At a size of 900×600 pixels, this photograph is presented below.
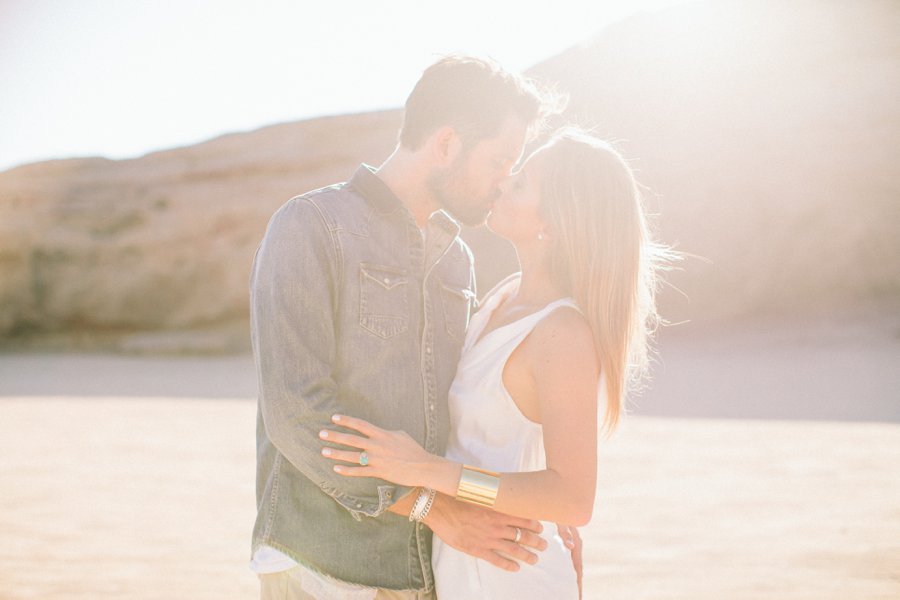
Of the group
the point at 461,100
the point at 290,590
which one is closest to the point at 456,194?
the point at 461,100

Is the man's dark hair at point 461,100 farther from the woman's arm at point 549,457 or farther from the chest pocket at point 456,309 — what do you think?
the woman's arm at point 549,457

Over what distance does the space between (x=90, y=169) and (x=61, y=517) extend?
57.8 feet

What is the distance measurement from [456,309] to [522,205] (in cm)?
36

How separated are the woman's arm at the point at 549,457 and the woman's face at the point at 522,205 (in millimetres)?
483

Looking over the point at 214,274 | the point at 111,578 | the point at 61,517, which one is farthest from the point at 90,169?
the point at 111,578

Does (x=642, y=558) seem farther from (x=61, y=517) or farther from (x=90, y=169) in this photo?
(x=90, y=169)

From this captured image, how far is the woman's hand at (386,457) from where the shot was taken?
5.96 feet

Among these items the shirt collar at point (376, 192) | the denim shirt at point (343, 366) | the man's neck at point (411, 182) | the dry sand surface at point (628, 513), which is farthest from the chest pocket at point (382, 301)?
the dry sand surface at point (628, 513)

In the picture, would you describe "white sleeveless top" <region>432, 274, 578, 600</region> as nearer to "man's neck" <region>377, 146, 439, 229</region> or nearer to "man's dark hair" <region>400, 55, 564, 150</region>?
"man's neck" <region>377, 146, 439, 229</region>

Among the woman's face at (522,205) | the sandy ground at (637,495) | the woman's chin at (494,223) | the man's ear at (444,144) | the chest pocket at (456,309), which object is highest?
the man's ear at (444,144)

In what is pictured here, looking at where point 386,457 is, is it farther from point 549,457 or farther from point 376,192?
point 376,192

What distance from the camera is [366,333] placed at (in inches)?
77.2

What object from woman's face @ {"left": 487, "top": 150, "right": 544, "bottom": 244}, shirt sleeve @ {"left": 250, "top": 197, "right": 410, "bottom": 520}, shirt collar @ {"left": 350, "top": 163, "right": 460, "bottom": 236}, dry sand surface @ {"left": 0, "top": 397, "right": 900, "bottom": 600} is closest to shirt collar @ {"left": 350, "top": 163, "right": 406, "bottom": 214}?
shirt collar @ {"left": 350, "top": 163, "right": 460, "bottom": 236}

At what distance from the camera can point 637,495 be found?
6.09 metres
